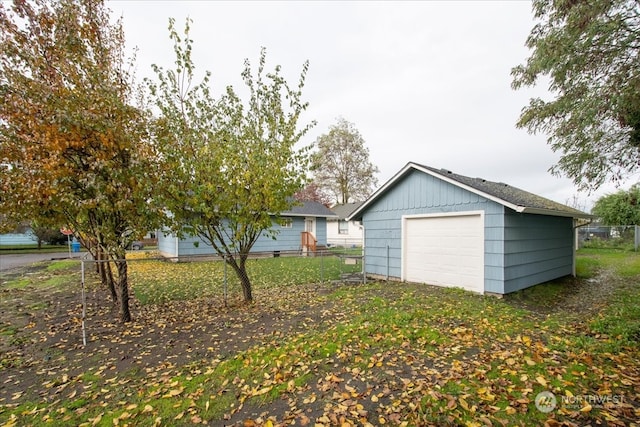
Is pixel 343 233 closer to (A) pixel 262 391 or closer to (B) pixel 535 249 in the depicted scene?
(B) pixel 535 249

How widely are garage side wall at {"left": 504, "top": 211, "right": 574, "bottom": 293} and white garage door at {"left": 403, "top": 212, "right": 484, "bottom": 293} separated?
2.19ft

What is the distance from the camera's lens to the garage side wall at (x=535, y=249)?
24.0 ft

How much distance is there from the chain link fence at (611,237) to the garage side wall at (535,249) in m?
13.0

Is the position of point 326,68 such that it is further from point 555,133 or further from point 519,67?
point 555,133

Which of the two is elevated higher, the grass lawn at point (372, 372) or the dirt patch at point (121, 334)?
the grass lawn at point (372, 372)

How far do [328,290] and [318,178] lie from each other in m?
26.2

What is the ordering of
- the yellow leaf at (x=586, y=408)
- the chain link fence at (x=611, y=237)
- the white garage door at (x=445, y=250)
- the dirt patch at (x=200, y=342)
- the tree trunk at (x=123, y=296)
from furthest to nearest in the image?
the chain link fence at (x=611, y=237), the white garage door at (x=445, y=250), the tree trunk at (x=123, y=296), the dirt patch at (x=200, y=342), the yellow leaf at (x=586, y=408)

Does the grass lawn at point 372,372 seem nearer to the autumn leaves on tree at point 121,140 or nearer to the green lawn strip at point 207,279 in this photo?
the green lawn strip at point 207,279

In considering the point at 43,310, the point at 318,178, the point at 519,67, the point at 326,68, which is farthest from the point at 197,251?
the point at 318,178

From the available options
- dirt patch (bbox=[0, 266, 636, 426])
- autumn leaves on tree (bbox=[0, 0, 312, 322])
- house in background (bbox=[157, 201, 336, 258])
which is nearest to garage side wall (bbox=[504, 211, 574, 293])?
dirt patch (bbox=[0, 266, 636, 426])

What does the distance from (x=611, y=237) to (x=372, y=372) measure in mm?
27667

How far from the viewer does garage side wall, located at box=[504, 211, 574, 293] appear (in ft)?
24.0

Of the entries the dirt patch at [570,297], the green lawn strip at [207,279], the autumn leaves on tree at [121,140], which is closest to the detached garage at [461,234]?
the dirt patch at [570,297]

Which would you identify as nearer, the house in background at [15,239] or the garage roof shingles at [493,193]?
the garage roof shingles at [493,193]
